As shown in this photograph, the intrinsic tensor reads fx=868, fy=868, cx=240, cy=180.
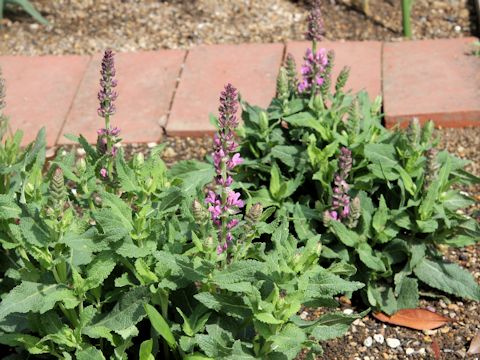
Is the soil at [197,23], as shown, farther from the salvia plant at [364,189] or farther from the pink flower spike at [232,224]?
the pink flower spike at [232,224]

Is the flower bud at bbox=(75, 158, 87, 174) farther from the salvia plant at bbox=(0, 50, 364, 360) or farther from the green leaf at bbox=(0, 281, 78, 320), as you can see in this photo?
the green leaf at bbox=(0, 281, 78, 320)

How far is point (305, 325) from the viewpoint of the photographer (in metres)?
2.79

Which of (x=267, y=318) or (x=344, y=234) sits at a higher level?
(x=267, y=318)

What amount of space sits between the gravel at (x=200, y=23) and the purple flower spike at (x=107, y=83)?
2363mm

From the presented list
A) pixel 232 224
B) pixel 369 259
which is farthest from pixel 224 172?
pixel 369 259

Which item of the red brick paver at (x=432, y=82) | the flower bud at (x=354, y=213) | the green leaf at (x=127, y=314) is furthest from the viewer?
the red brick paver at (x=432, y=82)

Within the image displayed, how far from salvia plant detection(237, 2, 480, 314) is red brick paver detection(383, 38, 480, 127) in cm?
79

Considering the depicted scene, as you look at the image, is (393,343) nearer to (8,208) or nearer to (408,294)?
(408,294)

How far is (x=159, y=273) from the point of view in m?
2.75

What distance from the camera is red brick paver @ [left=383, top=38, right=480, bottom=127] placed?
437cm

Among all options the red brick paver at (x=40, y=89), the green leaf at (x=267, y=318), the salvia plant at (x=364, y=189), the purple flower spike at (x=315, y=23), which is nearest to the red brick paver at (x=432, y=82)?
the salvia plant at (x=364, y=189)

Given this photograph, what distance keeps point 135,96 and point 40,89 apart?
1.89 ft

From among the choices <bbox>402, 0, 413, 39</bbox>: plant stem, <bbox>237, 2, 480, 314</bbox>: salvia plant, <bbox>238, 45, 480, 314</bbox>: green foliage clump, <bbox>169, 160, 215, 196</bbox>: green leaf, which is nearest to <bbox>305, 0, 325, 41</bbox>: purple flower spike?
<bbox>237, 2, 480, 314</bbox>: salvia plant

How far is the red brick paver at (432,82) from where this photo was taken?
4367 mm
